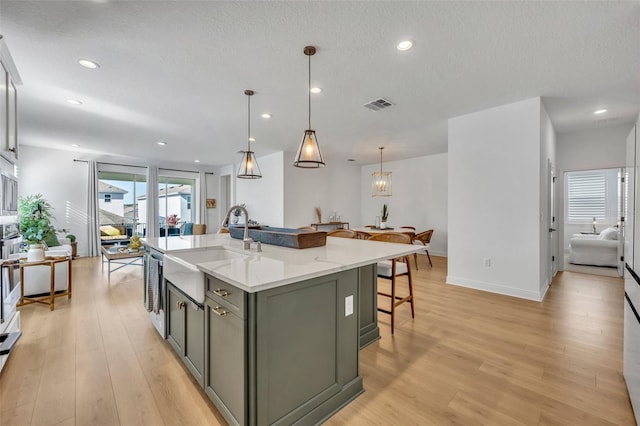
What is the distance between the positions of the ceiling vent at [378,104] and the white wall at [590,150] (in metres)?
3.99

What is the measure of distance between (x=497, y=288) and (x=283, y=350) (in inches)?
140

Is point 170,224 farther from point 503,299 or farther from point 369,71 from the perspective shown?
point 503,299

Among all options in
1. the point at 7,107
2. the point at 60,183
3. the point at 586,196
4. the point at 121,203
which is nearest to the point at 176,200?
the point at 121,203

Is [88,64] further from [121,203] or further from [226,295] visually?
[121,203]

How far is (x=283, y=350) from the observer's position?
1.44 m

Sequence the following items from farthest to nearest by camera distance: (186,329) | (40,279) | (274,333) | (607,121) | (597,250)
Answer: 1. (597,250)
2. (607,121)
3. (40,279)
4. (186,329)
5. (274,333)

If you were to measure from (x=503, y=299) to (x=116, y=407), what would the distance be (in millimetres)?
4087

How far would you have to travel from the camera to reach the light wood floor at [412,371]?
165 centimetres

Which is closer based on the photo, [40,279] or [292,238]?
[292,238]

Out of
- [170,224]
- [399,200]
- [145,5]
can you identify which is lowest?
[170,224]

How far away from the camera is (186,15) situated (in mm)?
1994

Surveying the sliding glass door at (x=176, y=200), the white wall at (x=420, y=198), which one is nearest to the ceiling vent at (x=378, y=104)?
the white wall at (x=420, y=198)

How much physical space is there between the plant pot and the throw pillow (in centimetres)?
453

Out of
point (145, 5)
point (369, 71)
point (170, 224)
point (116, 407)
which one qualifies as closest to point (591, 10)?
point (369, 71)
